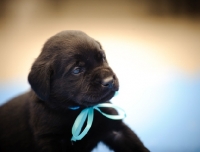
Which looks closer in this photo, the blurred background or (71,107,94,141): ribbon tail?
(71,107,94,141): ribbon tail

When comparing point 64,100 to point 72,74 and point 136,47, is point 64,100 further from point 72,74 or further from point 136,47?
point 136,47

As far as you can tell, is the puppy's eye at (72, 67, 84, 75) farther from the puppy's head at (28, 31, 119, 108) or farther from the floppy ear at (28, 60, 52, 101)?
the floppy ear at (28, 60, 52, 101)

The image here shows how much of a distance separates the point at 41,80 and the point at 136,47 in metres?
0.54

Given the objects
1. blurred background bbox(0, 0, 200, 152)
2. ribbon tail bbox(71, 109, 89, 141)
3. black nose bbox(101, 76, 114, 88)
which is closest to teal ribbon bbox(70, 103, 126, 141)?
ribbon tail bbox(71, 109, 89, 141)

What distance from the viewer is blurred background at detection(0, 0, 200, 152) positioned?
1.47 meters

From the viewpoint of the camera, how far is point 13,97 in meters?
1.54

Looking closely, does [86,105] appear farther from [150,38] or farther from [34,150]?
[150,38]

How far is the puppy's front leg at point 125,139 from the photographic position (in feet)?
4.71

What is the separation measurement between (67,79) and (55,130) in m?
0.23

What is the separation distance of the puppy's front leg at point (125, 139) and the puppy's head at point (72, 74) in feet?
1.02

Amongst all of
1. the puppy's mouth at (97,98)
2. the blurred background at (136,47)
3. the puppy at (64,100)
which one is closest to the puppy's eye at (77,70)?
the puppy at (64,100)

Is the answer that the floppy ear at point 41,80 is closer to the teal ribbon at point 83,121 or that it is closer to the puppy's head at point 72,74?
the puppy's head at point 72,74

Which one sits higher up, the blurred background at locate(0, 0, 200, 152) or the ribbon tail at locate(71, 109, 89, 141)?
the blurred background at locate(0, 0, 200, 152)

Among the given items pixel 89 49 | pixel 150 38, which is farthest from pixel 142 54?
pixel 89 49
